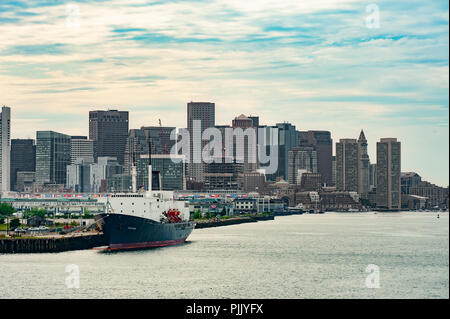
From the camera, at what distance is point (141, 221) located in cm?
8381

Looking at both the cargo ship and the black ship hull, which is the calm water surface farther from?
the cargo ship

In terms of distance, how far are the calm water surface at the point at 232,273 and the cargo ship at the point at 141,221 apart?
7.74 ft

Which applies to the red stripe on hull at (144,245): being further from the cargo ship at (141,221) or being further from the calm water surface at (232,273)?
the calm water surface at (232,273)

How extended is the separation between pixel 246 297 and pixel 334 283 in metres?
10.9

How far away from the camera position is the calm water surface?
52656 millimetres

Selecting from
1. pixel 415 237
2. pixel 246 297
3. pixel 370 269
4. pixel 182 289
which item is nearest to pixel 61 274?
pixel 182 289

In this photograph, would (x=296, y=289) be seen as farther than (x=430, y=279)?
No

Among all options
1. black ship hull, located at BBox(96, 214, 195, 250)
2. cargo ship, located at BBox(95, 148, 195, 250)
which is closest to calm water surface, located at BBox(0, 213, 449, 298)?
black ship hull, located at BBox(96, 214, 195, 250)

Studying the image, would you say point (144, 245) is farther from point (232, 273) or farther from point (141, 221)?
point (232, 273)

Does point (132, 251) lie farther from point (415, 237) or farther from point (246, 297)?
point (415, 237)

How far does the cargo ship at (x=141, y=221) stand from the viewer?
82188 millimetres

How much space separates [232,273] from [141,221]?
74.3 feet

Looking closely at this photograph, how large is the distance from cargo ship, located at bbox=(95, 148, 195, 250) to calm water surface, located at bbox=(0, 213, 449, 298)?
2.36m

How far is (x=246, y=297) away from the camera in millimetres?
50094
